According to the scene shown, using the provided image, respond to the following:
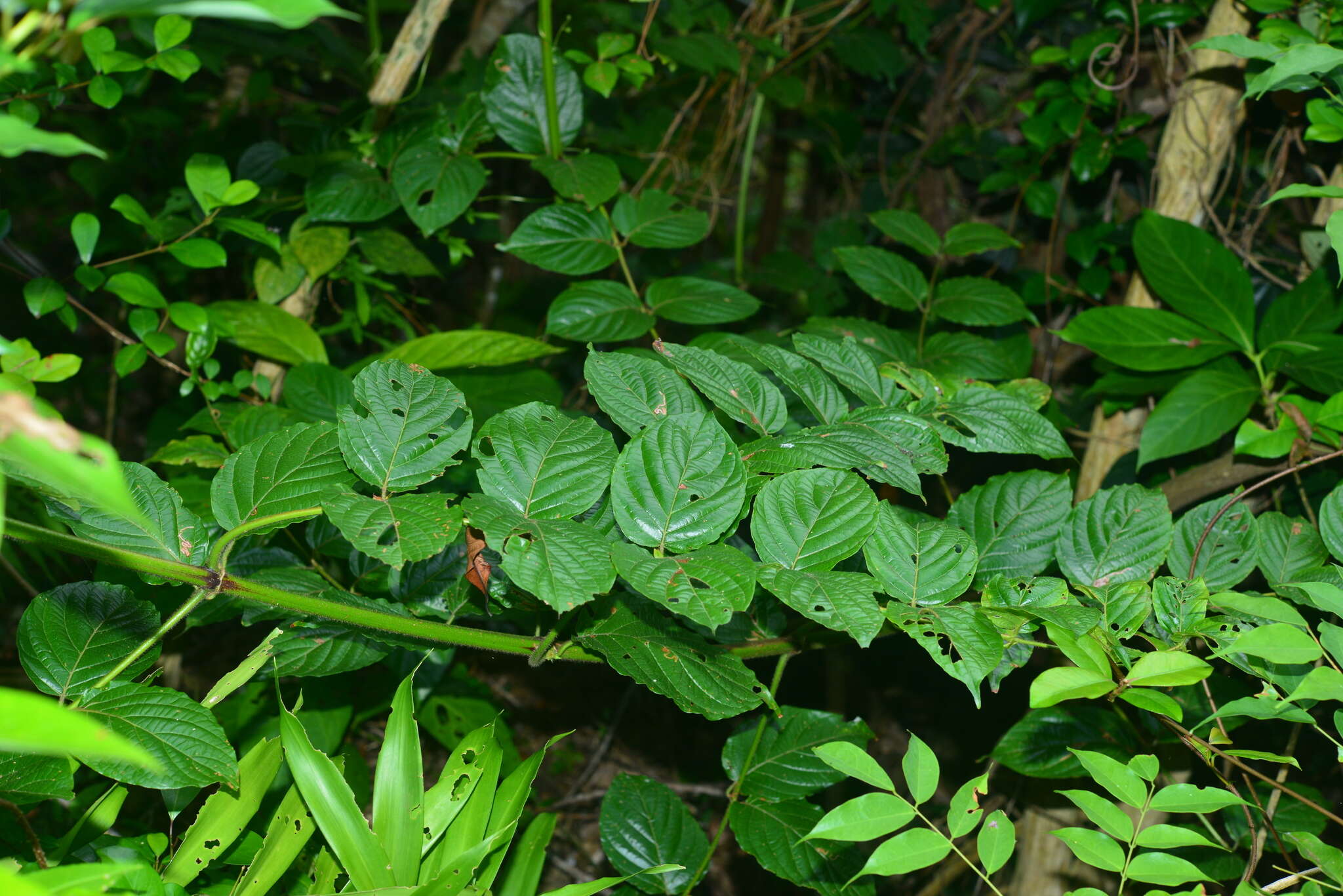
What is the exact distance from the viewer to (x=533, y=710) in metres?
2.33

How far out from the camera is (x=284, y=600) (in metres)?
0.69

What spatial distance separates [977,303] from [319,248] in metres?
1.06

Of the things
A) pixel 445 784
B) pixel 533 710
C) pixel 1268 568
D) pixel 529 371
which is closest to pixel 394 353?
pixel 529 371

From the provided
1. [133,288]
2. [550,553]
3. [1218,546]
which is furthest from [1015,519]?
[133,288]

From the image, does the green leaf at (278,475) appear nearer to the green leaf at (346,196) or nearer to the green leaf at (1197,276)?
the green leaf at (346,196)

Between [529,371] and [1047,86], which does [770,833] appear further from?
[1047,86]

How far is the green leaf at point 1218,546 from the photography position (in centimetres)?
90

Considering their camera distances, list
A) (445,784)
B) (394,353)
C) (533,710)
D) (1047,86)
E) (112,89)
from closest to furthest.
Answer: (445,784) < (112,89) < (394,353) < (1047,86) < (533,710)

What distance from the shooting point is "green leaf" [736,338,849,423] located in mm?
857

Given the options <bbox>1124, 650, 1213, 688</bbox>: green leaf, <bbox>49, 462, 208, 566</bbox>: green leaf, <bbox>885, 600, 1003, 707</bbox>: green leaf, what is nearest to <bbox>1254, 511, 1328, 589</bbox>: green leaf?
<bbox>1124, 650, 1213, 688</bbox>: green leaf

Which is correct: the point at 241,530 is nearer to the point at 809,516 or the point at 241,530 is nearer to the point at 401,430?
the point at 401,430

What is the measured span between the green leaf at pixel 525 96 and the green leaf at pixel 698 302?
0.94ft

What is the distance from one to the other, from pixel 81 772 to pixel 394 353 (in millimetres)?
707

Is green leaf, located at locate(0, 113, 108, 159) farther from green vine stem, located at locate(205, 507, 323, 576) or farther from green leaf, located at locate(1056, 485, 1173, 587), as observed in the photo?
green leaf, located at locate(1056, 485, 1173, 587)
